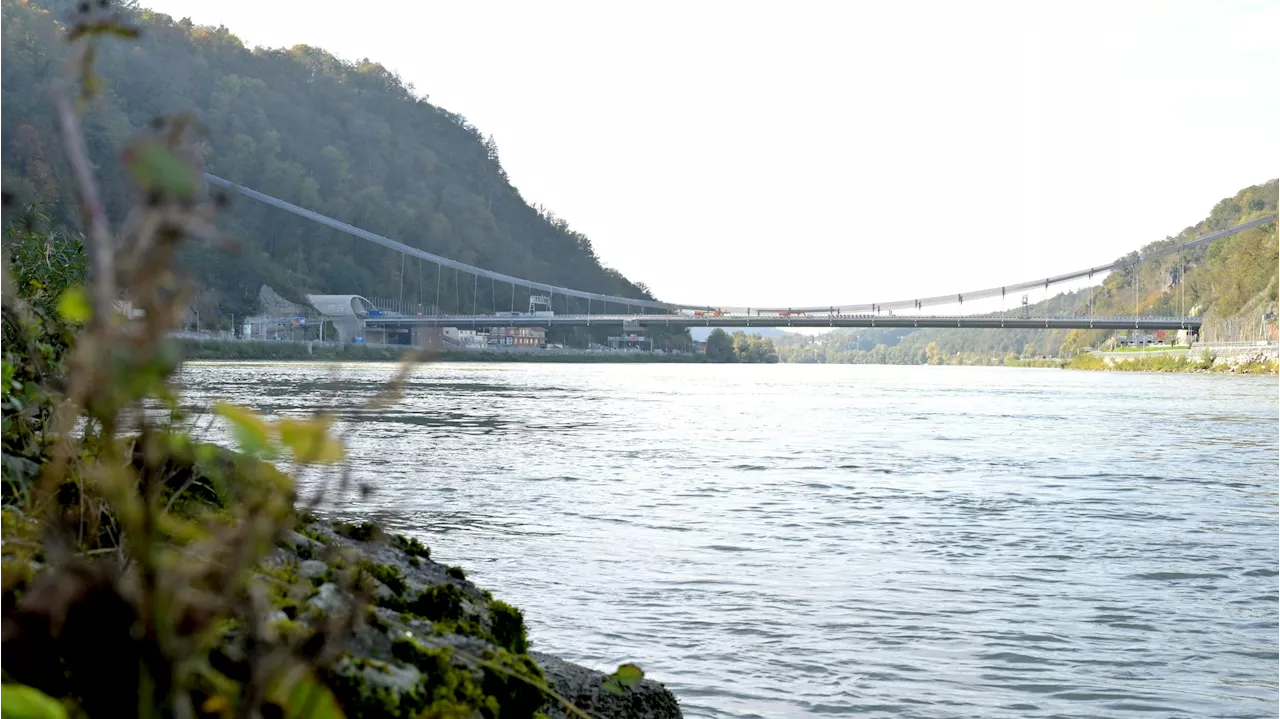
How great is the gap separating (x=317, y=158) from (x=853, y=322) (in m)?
51.6

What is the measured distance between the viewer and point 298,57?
396 feet

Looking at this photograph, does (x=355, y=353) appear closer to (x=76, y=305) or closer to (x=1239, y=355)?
(x=1239, y=355)

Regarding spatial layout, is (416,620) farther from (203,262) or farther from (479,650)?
(203,262)

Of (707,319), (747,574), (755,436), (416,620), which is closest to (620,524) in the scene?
(747,574)

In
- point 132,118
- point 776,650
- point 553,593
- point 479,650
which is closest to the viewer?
point 479,650

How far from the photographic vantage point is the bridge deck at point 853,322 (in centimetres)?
7419

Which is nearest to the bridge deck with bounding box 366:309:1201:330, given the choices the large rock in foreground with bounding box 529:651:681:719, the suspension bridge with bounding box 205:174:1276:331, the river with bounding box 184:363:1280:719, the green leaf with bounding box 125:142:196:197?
the suspension bridge with bounding box 205:174:1276:331

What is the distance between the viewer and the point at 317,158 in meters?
106

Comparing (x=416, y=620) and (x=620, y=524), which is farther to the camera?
(x=620, y=524)

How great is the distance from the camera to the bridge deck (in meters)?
74.2

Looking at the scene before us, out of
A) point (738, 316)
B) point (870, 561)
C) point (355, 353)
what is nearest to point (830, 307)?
point (738, 316)

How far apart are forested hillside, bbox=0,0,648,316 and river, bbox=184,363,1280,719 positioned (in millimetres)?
61098

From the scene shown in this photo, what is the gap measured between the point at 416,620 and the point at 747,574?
4.06 meters

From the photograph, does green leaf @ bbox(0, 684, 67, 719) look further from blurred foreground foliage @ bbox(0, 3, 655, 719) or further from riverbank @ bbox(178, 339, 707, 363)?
riverbank @ bbox(178, 339, 707, 363)
